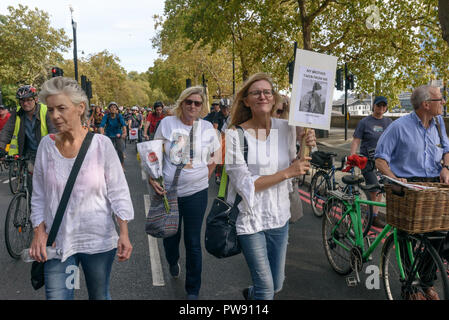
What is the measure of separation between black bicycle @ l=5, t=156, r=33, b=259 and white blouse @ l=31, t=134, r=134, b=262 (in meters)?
2.82

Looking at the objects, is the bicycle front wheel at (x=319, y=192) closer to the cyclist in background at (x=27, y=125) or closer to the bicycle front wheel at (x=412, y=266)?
the bicycle front wheel at (x=412, y=266)

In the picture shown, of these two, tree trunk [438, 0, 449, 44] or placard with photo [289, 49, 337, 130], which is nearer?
placard with photo [289, 49, 337, 130]

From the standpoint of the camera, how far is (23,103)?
15.3 ft

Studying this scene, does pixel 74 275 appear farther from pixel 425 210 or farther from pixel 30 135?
pixel 30 135

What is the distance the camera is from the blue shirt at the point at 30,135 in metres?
4.83

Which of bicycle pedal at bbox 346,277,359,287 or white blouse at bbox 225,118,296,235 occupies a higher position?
white blouse at bbox 225,118,296,235

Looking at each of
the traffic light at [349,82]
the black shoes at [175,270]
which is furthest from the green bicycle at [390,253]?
the traffic light at [349,82]

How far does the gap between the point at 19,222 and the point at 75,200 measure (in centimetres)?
309

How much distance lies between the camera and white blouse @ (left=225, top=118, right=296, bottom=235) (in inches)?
96.5

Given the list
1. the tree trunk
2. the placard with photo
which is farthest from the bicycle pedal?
the tree trunk

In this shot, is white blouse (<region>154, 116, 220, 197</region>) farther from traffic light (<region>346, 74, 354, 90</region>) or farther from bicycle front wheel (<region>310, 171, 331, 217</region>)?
traffic light (<region>346, 74, 354, 90</region>)

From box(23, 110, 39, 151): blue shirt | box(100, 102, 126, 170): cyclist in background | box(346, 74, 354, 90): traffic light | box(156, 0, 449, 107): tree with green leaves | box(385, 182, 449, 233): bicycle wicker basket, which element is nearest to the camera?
box(385, 182, 449, 233): bicycle wicker basket

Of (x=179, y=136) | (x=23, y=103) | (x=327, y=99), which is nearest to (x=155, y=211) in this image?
(x=179, y=136)

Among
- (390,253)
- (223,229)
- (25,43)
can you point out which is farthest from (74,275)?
(25,43)
